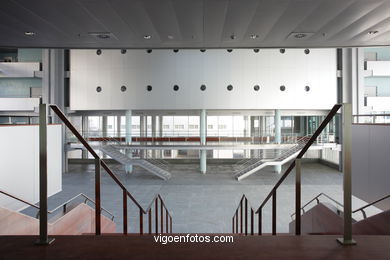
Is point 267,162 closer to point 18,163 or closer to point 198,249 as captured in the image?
point 18,163

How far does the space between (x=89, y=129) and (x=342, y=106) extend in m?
26.7

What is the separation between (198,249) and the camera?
263 centimetres

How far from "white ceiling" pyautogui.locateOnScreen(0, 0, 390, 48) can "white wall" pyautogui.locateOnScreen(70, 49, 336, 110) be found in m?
13.7

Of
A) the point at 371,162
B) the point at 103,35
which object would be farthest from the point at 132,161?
the point at 371,162

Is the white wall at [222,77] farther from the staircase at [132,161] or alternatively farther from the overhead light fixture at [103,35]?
the overhead light fixture at [103,35]

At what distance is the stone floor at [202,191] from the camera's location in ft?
36.1

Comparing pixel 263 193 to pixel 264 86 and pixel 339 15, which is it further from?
pixel 339 15

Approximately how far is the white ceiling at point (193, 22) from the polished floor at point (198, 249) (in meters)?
3.67

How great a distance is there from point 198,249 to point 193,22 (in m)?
4.33

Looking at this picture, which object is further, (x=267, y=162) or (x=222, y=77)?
(x=222, y=77)

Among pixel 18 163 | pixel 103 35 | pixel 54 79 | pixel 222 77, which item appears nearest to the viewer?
pixel 103 35

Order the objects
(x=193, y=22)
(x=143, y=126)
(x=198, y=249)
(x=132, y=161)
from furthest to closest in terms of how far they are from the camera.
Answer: (x=143, y=126), (x=132, y=161), (x=193, y=22), (x=198, y=249)

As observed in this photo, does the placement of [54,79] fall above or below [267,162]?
above

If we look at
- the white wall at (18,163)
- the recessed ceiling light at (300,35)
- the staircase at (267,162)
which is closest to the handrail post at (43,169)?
the recessed ceiling light at (300,35)
